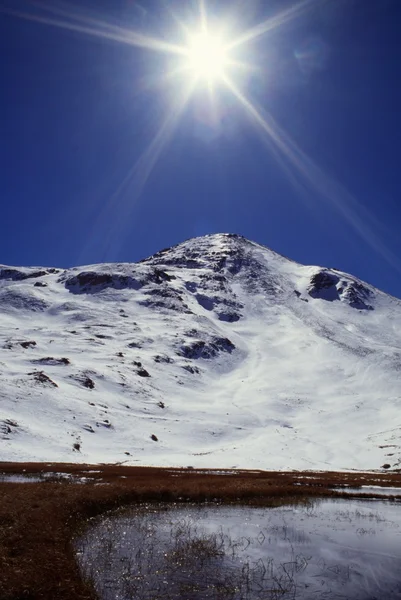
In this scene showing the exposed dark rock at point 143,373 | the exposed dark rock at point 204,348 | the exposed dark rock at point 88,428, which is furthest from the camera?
the exposed dark rock at point 204,348

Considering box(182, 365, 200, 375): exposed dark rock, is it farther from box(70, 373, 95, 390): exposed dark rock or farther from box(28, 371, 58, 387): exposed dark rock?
box(28, 371, 58, 387): exposed dark rock

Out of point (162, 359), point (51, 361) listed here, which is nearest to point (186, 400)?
point (162, 359)

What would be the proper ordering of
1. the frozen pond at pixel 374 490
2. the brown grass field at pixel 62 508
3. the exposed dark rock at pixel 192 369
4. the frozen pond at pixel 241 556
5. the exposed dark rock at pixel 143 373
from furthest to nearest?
the exposed dark rock at pixel 192 369 → the exposed dark rock at pixel 143 373 → the frozen pond at pixel 374 490 → the frozen pond at pixel 241 556 → the brown grass field at pixel 62 508

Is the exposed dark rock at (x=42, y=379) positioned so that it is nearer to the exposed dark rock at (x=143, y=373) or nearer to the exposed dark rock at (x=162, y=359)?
the exposed dark rock at (x=143, y=373)

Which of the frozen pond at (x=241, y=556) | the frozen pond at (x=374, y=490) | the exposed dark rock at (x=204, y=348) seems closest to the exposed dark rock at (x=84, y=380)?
the exposed dark rock at (x=204, y=348)

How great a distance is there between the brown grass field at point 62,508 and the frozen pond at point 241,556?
1.14 m

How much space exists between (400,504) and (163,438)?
60.0 m

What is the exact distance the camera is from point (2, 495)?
88.7ft

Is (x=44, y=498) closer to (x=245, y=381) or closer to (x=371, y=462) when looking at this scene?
(x=371, y=462)

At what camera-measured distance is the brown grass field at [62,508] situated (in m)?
14.6

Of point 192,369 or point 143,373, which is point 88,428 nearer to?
point 143,373

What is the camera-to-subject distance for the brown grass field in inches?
573

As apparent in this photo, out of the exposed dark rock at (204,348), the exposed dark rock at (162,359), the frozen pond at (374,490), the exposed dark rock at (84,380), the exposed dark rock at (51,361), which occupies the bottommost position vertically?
the frozen pond at (374,490)

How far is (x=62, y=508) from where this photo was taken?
2558 cm
